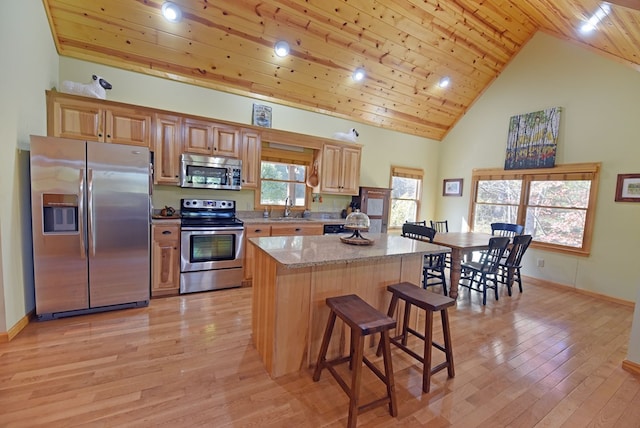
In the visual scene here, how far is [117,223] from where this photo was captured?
2.83 metres

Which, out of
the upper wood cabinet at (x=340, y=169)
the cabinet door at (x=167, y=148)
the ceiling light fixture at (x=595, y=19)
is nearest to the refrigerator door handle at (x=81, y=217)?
the cabinet door at (x=167, y=148)

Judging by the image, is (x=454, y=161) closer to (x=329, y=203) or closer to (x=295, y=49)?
(x=329, y=203)

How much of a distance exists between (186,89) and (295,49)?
1.58 m

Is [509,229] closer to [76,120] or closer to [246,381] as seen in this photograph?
[246,381]

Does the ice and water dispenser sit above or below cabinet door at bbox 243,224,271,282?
above

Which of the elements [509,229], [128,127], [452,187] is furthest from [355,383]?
[452,187]

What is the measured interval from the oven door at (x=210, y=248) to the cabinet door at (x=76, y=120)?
4.69 feet

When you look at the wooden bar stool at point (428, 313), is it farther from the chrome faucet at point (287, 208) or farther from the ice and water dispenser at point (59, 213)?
the ice and water dispenser at point (59, 213)

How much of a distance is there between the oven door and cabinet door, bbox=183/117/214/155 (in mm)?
1057

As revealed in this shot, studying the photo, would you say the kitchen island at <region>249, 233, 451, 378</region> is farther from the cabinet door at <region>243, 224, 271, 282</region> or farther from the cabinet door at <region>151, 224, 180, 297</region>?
the cabinet door at <region>151, 224, 180, 297</region>

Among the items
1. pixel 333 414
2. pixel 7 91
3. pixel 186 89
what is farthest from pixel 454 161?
pixel 7 91

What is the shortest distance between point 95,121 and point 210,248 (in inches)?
74.3

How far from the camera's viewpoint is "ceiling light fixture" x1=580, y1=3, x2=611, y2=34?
2.94 m

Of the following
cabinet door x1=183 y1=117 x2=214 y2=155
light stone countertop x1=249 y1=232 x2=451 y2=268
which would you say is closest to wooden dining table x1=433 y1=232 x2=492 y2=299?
light stone countertop x1=249 y1=232 x2=451 y2=268
